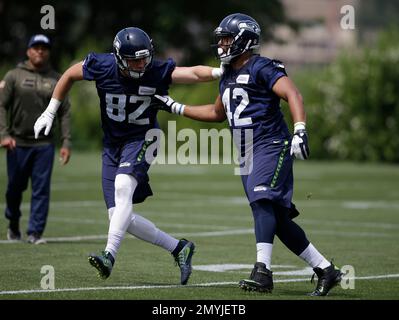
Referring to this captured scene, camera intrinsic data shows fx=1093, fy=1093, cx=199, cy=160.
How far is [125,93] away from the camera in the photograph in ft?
28.4

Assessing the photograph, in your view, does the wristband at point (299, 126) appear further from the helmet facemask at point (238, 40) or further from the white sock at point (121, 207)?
the white sock at point (121, 207)

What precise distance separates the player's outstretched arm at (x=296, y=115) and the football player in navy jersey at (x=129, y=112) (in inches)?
28.5

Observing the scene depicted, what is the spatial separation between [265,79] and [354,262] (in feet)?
9.31

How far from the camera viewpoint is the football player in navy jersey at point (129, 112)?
28.0 ft

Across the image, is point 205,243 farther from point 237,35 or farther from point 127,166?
point 237,35

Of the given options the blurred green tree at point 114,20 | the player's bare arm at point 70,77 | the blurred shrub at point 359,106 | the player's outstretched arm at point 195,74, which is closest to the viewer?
the player's outstretched arm at point 195,74

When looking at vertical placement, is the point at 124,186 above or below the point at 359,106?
below

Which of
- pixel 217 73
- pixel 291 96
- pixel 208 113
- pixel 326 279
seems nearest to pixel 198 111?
pixel 208 113

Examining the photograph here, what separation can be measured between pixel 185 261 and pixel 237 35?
6.03 ft

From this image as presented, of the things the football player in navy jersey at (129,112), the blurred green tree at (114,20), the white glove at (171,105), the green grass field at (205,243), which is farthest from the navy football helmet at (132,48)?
the blurred green tree at (114,20)

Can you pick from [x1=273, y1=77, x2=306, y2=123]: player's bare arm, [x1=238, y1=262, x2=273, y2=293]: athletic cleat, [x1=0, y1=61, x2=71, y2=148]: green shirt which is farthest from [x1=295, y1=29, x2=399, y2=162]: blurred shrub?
[x1=238, y1=262, x2=273, y2=293]: athletic cleat

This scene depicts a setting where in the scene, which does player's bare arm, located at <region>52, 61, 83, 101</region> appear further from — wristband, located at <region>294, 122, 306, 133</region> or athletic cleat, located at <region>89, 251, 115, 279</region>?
wristband, located at <region>294, 122, 306, 133</region>

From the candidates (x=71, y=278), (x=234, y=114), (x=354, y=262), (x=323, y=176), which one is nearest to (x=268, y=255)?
(x=234, y=114)

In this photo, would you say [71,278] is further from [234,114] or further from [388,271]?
[388,271]
